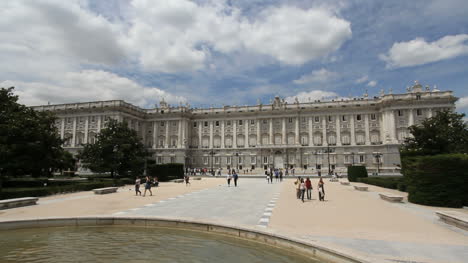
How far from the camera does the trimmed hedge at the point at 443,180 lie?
45.2 ft

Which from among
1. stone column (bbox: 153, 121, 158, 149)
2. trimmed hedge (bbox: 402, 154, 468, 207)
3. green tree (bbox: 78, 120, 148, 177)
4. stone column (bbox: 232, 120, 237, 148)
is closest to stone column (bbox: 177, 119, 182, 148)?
stone column (bbox: 153, 121, 158, 149)

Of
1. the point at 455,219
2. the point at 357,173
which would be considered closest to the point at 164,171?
the point at 357,173

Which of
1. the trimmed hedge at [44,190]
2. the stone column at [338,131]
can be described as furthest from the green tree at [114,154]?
the stone column at [338,131]

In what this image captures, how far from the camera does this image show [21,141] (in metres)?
20.2

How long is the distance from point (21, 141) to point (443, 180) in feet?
89.9

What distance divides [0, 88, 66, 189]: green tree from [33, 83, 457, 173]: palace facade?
36076 mm

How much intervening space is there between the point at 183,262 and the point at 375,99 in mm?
67602

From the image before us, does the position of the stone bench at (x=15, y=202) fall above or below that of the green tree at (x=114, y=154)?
below

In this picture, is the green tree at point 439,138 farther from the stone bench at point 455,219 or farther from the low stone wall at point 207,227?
the low stone wall at point 207,227

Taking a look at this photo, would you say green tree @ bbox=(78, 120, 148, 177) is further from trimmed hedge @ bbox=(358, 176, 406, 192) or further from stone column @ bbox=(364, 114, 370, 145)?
stone column @ bbox=(364, 114, 370, 145)

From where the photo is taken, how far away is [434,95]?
188 ft

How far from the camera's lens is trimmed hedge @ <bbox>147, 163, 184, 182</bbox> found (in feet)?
116

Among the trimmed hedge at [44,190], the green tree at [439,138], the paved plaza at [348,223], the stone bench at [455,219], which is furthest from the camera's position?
the green tree at [439,138]

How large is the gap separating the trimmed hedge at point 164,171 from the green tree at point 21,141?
511 inches
